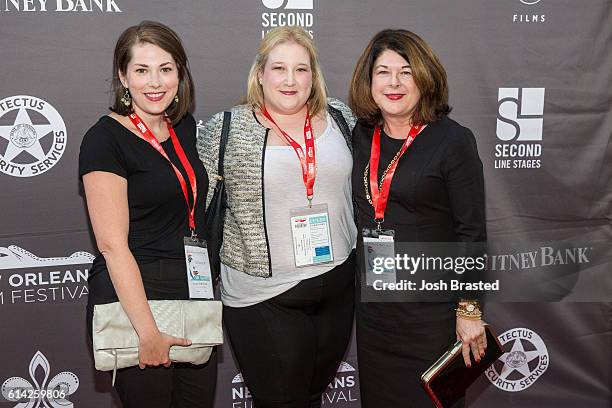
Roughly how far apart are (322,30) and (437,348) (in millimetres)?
1417

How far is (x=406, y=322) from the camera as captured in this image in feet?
6.82

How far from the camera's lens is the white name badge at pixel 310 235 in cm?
208

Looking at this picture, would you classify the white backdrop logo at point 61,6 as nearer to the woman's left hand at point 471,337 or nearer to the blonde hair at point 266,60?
the blonde hair at point 266,60

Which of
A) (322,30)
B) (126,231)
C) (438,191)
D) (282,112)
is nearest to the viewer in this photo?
(126,231)

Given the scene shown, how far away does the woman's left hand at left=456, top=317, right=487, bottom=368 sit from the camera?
201 cm

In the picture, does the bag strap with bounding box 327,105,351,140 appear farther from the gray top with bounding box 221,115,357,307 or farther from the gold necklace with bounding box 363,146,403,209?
the gold necklace with bounding box 363,146,403,209

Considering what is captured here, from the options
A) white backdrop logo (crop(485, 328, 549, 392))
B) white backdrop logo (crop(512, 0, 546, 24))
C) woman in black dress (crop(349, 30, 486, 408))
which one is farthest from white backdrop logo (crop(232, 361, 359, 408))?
white backdrop logo (crop(512, 0, 546, 24))

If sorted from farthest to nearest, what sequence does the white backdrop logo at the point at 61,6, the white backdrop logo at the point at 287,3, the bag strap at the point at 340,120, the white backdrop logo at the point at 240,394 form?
the white backdrop logo at the point at 240,394, the white backdrop logo at the point at 287,3, the white backdrop logo at the point at 61,6, the bag strap at the point at 340,120

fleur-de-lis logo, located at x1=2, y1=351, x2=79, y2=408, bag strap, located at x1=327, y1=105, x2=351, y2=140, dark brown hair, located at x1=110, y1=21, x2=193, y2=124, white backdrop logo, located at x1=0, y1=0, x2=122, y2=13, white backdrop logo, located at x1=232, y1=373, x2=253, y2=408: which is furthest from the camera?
white backdrop logo, located at x1=232, y1=373, x2=253, y2=408

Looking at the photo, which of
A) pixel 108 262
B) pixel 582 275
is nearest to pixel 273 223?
pixel 108 262

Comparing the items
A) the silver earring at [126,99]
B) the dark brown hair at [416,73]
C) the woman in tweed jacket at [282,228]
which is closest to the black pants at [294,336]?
the woman in tweed jacket at [282,228]

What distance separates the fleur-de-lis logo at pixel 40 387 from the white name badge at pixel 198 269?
1.25 metres

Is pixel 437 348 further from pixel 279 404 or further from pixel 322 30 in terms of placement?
pixel 322 30

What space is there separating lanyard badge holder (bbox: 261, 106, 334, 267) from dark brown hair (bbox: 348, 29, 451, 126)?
0.84ft
